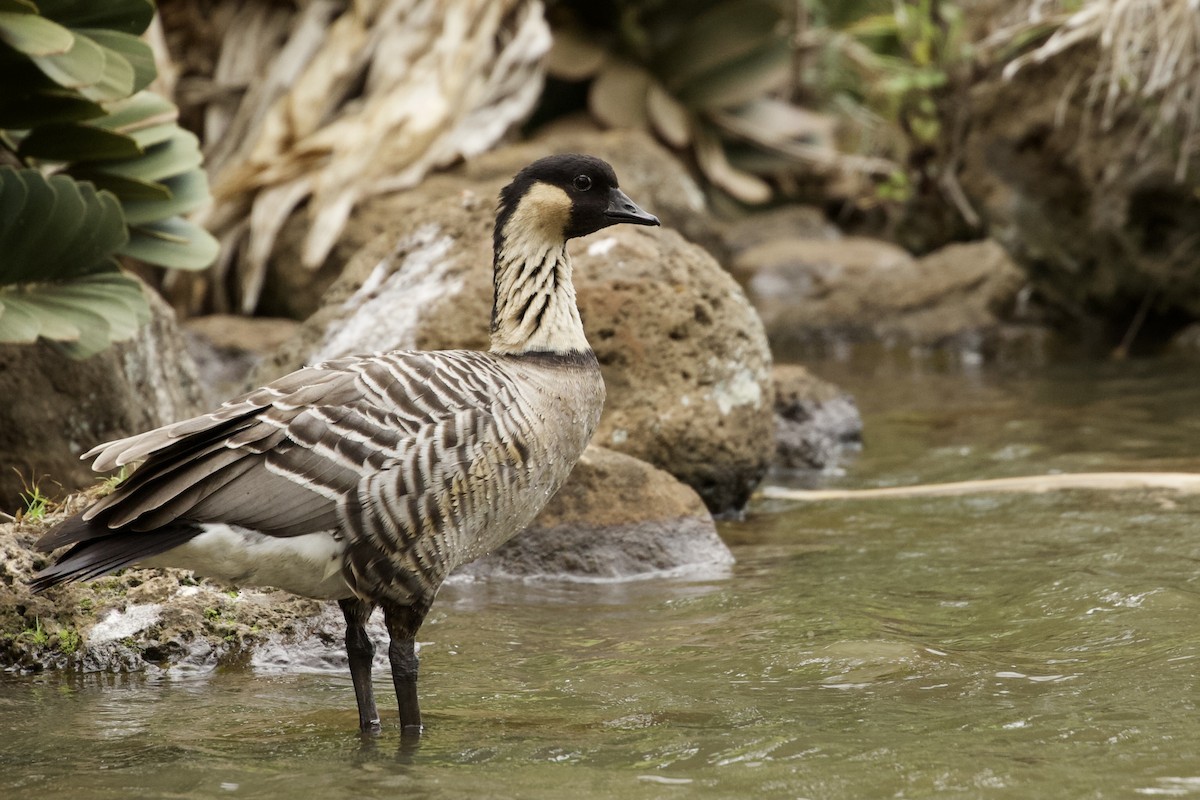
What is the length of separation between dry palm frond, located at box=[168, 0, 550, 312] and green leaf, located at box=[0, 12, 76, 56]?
21.5ft

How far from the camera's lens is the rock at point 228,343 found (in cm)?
1175

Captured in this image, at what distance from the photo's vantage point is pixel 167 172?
7.53 m

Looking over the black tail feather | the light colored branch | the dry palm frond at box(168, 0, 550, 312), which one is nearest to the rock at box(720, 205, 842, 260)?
the dry palm frond at box(168, 0, 550, 312)

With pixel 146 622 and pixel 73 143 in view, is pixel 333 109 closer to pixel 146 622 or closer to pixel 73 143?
pixel 73 143

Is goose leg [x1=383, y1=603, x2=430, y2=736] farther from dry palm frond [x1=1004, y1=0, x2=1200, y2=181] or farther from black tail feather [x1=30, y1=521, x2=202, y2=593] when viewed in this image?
dry palm frond [x1=1004, y1=0, x2=1200, y2=181]

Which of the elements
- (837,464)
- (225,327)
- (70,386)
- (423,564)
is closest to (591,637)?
(423,564)

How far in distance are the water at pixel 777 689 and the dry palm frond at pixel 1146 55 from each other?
186 inches

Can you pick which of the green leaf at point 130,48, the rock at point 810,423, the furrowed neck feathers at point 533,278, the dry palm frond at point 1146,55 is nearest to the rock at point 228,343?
the rock at point 810,423

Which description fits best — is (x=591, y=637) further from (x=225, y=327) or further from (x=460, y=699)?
(x=225, y=327)

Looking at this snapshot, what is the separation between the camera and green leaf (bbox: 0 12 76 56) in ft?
20.6

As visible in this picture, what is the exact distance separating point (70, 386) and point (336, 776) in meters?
3.81

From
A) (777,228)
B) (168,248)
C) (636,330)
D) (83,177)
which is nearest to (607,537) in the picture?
(636,330)

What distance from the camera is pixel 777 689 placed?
5.44 m

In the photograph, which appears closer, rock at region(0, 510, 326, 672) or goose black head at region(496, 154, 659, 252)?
rock at region(0, 510, 326, 672)
